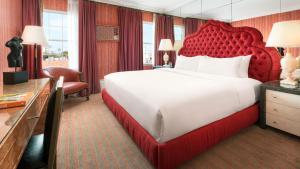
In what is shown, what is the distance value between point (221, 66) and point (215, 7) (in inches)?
66.7

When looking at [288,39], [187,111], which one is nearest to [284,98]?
[288,39]

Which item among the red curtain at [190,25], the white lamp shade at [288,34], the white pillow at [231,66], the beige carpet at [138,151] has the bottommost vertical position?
the beige carpet at [138,151]

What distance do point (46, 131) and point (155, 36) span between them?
4.99 m

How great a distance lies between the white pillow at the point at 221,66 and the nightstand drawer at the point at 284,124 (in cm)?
83

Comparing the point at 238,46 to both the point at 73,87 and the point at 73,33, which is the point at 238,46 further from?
the point at 73,33

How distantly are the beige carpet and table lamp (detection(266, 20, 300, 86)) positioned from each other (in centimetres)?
84

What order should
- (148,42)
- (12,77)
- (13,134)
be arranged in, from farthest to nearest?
(148,42) < (12,77) < (13,134)

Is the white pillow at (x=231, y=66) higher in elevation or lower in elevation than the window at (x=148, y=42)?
lower

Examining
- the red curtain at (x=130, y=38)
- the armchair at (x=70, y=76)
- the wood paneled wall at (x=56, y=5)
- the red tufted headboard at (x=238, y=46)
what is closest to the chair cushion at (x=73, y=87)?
the armchair at (x=70, y=76)

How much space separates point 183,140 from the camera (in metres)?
1.62

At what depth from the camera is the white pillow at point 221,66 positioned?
290 centimetres

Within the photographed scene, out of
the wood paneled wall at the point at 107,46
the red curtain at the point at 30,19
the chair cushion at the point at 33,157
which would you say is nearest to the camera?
the chair cushion at the point at 33,157

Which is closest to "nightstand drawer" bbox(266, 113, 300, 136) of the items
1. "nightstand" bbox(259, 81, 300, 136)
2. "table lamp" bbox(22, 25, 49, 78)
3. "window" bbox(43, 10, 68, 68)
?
"nightstand" bbox(259, 81, 300, 136)

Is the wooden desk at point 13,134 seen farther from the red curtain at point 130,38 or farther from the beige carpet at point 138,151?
the red curtain at point 130,38
